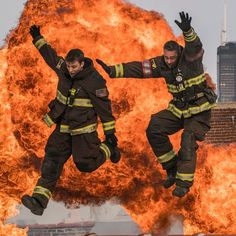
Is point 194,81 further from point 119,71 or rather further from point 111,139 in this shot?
point 111,139

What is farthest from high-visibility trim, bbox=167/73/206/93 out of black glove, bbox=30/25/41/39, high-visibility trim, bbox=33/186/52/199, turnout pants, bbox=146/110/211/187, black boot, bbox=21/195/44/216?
black boot, bbox=21/195/44/216

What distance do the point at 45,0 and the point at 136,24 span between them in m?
2.80

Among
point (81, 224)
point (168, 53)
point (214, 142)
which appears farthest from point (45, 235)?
point (168, 53)

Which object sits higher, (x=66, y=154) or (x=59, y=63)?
(x=59, y=63)

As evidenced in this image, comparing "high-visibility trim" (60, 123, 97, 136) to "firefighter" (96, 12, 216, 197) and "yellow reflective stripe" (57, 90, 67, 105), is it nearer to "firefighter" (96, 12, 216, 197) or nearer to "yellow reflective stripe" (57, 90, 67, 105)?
"yellow reflective stripe" (57, 90, 67, 105)

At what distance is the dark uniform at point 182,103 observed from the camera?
36.3ft

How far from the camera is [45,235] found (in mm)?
47781

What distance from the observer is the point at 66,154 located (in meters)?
11.9

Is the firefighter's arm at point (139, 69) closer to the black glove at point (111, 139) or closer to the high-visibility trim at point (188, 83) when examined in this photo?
the high-visibility trim at point (188, 83)

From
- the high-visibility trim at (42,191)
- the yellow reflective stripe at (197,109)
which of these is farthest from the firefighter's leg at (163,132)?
the high-visibility trim at (42,191)

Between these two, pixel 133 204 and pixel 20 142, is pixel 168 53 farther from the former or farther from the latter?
pixel 133 204

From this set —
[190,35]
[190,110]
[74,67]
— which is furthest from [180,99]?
[74,67]

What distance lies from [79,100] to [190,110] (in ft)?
6.65

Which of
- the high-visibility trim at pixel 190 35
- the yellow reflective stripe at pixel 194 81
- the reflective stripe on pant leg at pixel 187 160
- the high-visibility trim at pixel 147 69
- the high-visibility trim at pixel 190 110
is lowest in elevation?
the reflective stripe on pant leg at pixel 187 160
